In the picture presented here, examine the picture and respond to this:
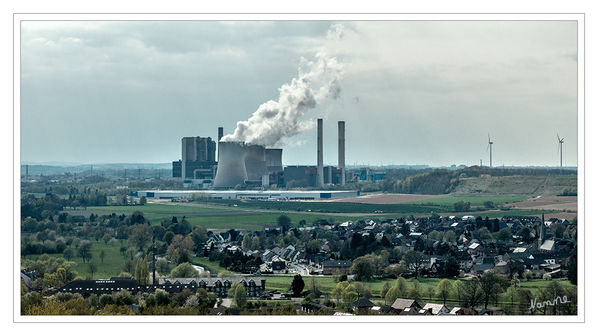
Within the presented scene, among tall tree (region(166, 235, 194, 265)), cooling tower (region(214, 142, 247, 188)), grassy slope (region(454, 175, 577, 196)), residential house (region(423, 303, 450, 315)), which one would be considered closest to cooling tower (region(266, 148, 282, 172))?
cooling tower (region(214, 142, 247, 188))

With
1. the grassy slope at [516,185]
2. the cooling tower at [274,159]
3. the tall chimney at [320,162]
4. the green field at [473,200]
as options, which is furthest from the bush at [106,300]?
the tall chimney at [320,162]

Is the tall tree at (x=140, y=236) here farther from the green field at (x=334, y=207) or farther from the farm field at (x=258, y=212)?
the green field at (x=334, y=207)

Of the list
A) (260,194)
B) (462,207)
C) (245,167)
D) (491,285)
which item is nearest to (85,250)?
(491,285)


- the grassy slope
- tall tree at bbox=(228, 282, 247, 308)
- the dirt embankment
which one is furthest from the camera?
the grassy slope

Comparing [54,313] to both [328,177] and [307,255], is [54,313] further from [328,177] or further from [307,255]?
[328,177]

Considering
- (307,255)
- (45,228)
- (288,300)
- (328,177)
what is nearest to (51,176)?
(328,177)

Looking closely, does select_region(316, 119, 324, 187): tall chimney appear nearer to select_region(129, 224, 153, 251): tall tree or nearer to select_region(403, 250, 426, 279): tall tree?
select_region(129, 224, 153, 251): tall tree

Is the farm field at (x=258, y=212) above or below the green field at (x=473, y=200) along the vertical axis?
below

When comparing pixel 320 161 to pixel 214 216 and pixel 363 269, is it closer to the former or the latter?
pixel 214 216
